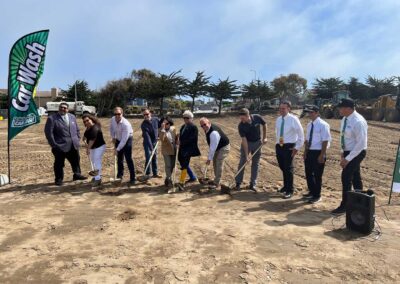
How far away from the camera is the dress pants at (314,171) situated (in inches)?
248

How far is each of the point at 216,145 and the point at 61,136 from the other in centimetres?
328

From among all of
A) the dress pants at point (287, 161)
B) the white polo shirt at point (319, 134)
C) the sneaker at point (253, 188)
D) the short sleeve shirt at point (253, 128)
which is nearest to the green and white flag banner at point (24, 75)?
the short sleeve shirt at point (253, 128)

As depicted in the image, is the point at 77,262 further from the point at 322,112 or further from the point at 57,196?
the point at 322,112

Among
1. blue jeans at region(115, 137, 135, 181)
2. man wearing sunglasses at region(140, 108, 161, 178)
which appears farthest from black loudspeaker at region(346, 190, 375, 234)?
man wearing sunglasses at region(140, 108, 161, 178)

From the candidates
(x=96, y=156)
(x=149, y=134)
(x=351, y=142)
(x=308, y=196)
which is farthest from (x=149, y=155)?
(x=351, y=142)

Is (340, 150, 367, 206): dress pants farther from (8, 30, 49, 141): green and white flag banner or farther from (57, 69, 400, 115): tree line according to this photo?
(57, 69, 400, 115): tree line

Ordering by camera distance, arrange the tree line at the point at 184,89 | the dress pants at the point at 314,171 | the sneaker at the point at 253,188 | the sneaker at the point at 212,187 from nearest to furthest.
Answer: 1. the dress pants at the point at 314,171
2. the sneaker at the point at 253,188
3. the sneaker at the point at 212,187
4. the tree line at the point at 184,89

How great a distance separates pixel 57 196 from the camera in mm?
6859

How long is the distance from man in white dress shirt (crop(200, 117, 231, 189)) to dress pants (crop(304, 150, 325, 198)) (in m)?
1.63

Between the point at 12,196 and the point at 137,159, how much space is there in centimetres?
514

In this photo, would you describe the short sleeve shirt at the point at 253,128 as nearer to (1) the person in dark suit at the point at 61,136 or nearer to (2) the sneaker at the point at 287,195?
(2) the sneaker at the point at 287,195

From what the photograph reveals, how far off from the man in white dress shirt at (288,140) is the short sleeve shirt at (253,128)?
0.44 meters

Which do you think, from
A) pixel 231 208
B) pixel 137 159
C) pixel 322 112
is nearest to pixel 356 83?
pixel 322 112

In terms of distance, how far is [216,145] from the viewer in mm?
6988
